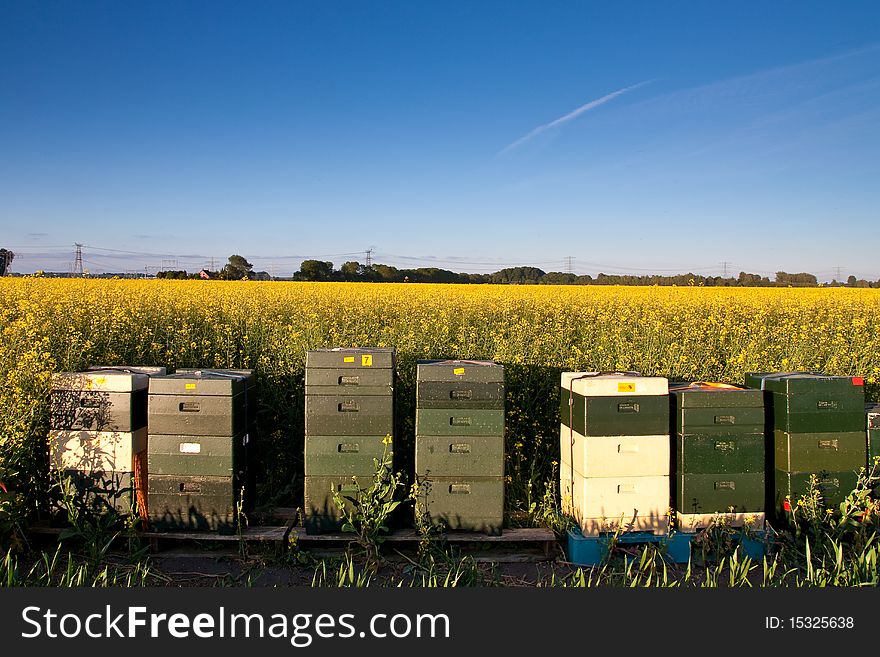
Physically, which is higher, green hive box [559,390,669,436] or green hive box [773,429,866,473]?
green hive box [559,390,669,436]

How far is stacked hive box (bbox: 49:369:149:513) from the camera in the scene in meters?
4.78

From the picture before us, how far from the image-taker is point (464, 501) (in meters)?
4.82

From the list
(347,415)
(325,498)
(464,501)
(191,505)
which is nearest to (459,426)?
(464,501)

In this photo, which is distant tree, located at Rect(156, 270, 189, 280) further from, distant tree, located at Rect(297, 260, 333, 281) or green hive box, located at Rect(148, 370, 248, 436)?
green hive box, located at Rect(148, 370, 248, 436)

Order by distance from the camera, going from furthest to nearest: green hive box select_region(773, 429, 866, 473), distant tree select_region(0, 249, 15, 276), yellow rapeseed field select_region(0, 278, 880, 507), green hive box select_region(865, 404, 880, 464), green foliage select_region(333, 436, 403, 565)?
1. distant tree select_region(0, 249, 15, 276)
2. yellow rapeseed field select_region(0, 278, 880, 507)
3. green hive box select_region(865, 404, 880, 464)
4. green hive box select_region(773, 429, 866, 473)
5. green foliage select_region(333, 436, 403, 565)

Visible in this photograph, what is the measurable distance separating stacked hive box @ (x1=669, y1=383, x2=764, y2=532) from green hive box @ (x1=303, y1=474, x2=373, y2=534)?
2.61 m

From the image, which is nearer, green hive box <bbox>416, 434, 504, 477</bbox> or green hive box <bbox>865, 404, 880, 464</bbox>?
green hive box <bbox>416, 434, 504, 477</bbox>

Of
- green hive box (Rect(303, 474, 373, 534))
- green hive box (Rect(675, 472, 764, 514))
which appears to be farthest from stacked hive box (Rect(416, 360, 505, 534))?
green hive box (Rect(675, 472, 764, 514))

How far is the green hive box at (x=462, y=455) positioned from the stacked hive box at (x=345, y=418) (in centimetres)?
36

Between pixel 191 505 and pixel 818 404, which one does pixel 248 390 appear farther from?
pixel 818 404

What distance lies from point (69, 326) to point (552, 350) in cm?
598

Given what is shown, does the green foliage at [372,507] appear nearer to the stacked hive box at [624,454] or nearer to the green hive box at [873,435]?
the stacked hive box at [624,454]

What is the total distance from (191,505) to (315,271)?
34.0 m

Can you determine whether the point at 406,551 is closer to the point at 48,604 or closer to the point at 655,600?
the point at 655,600
